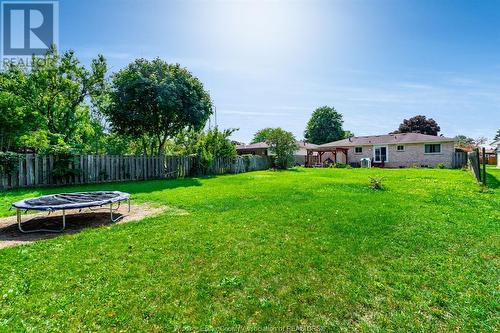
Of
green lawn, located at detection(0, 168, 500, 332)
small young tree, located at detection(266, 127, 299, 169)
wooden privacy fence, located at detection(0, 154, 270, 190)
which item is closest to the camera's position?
green lawn, located at detection(0, 168, 500, 332)

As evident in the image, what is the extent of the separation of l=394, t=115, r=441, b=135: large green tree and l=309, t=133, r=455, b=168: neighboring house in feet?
94.4

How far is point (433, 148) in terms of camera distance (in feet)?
94.5

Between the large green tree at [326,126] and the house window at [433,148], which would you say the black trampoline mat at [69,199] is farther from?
the large green tree at [326,126]

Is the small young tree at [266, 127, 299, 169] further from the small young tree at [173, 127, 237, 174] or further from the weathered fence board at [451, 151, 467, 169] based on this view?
the weathered fence board at [451, 151, 467, 169]

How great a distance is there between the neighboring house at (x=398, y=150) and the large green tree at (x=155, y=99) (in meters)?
21.7

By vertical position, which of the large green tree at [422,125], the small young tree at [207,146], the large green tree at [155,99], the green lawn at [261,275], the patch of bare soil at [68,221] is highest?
the large green tree at [422,125]

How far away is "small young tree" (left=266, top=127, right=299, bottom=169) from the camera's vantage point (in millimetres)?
28766

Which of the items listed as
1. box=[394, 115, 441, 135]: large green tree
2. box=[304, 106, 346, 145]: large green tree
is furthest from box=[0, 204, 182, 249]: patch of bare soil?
box=[394, 115, 441, 135]: large green tree

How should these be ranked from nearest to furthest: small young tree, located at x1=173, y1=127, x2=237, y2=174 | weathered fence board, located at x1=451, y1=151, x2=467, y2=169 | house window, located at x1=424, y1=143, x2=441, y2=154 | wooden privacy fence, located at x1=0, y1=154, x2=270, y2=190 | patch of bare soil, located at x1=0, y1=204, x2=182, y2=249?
patch of bare soil, located at x1=0, y1=204, x2=182, y2=249 → wooden privacy fence, located at x1=0, y1=154, x2=270, y2=190 → small young tree, located at x1=173, y1=127, x2=237, y2=174 → weathered fence board, located at x1=451, y1=151, x2=467, y2=169 → house window, located at x1=424, y1=143, x2=441, y2=154

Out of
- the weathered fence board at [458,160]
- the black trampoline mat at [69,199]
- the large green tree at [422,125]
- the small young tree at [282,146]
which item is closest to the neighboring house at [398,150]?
the weathered fence board at [458,160]

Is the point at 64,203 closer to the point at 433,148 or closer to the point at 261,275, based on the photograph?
the point at 261,275

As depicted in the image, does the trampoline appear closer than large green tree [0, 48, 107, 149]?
Yes

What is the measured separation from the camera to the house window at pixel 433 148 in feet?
93.3

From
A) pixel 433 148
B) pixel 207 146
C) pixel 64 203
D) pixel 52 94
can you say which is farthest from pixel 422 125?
pixel 64 203
